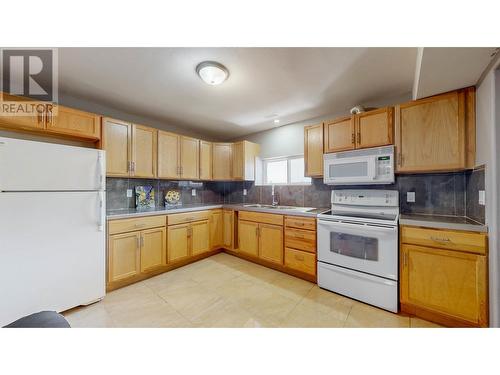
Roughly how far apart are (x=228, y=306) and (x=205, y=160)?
246 cm

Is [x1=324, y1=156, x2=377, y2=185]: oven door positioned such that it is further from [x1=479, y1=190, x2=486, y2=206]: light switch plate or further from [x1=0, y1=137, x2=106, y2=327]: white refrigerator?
[x1=0, y1=137, x2=106, y2=327]: white refrigerator

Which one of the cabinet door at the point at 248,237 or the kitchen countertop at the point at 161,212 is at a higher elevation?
the kitchen countertop at the point at 161,212

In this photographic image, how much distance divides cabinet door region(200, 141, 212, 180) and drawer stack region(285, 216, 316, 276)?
5.73 ft

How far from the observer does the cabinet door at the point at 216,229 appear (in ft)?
11.1

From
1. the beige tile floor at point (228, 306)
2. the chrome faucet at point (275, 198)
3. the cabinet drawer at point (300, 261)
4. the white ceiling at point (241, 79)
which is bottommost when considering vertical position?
the beige tile floor at point (228, 306)

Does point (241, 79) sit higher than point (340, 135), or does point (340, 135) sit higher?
point (241, 79)

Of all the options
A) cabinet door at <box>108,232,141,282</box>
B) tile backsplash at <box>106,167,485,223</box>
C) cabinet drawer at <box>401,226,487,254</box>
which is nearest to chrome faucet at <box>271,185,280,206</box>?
tile backsplash at <box>106,167,485,223</box>

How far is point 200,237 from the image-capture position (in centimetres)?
317

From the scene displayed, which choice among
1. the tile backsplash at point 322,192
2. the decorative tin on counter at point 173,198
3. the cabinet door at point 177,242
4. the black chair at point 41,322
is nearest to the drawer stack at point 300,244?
the tile backsplash at point 322,192

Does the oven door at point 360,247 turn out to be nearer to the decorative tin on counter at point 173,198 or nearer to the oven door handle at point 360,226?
the oven door handle at point 360,226

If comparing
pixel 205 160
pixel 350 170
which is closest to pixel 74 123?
pixel 205 160

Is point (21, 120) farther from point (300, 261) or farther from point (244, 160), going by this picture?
point (300, 261)

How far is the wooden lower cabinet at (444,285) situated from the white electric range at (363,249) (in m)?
0.10

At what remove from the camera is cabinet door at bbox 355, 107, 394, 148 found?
2.14 meters
